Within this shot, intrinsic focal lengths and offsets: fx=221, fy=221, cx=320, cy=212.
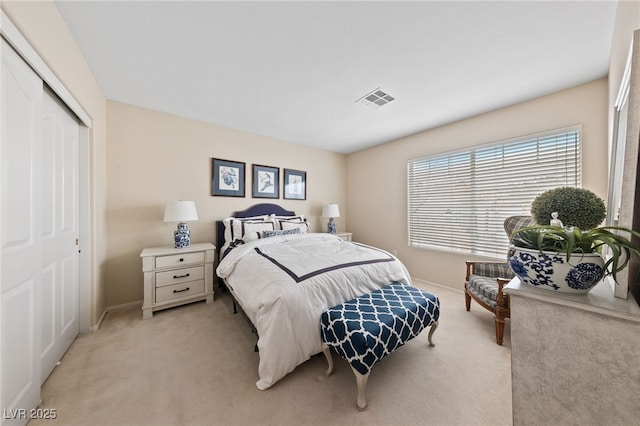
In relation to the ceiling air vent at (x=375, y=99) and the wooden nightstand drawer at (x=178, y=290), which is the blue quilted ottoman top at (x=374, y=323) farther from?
the ceiling air vent at (x=375, y=99)

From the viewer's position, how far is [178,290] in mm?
2658

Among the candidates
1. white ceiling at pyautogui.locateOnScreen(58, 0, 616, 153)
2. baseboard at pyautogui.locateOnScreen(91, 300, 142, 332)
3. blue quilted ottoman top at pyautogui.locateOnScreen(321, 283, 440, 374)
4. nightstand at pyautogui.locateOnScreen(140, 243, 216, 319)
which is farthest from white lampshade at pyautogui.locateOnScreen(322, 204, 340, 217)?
baseboard at pyautogui.locateOnScreen(91, 300, 142, 332)

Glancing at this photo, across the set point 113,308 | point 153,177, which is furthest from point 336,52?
point 113,308

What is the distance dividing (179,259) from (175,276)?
8.0 inches

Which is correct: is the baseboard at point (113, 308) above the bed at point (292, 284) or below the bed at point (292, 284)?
below

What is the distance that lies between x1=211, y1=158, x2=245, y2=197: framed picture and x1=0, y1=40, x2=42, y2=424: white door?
1966 millimetres

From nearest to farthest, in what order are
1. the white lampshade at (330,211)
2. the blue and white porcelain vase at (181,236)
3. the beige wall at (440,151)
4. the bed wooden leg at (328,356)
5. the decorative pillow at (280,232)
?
1. the bed wooden leg at (328,356)
2. the beige wall at (440,151)
3. the blue and white porcelain vase at (181,236)
4. the decorative pillow at (280,232)
5. the white lampshade at (330,211)

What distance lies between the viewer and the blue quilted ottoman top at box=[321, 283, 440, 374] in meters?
1.38

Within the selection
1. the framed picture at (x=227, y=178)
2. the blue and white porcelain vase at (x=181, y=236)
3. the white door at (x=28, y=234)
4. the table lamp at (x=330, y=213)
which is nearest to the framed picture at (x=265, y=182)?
the framed picture at (x=227, y=178)

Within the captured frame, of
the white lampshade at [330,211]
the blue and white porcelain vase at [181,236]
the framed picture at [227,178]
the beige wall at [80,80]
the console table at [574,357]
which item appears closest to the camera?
the console table at [574,357]

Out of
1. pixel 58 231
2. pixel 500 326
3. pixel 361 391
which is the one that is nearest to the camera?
pixel 361 391

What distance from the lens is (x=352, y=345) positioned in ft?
4.55

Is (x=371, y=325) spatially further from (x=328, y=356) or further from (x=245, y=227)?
(x=245, y=227)

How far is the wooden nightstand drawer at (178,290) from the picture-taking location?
8.37ft
